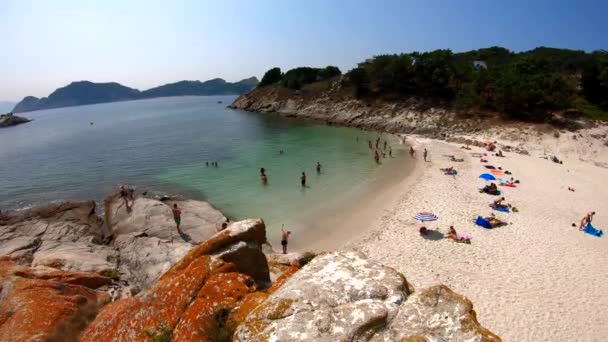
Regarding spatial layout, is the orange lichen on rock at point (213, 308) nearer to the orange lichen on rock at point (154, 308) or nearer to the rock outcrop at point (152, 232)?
the orange lichen on rock at point (154, 308)

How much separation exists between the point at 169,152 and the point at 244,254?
163 feet

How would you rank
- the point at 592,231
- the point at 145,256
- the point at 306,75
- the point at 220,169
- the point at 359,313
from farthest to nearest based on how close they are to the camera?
1. the point at 306,75
2. the point at 220,169
3. the point at 592,231
4. the point at 145,256
5. the point at 359,313

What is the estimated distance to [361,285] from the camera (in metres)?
5.32

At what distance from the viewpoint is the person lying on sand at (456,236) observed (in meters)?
18.9

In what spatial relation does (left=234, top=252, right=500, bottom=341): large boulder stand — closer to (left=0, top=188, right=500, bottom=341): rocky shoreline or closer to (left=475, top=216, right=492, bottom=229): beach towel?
(left=0, top=188, right=500, bottom=341): rocky shoreline

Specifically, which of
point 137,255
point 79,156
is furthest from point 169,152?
point 137,255

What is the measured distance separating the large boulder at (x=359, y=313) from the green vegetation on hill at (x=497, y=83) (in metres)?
59.1

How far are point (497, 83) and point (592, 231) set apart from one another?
44.6 meters

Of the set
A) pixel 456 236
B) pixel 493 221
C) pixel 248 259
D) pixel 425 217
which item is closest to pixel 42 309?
pixel 248 259

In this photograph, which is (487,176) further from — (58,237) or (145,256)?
(58,237)

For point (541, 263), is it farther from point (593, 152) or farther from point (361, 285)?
point (593, 152)

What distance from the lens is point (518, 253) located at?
1758 cm

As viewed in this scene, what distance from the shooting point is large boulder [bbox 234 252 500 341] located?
14.3 ft

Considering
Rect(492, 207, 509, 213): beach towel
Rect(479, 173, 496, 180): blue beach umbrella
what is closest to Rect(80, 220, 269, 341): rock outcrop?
Rect(492, 207, 509, 213): beach towel
